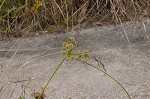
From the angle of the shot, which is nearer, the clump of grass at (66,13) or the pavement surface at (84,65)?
the pavement surface at (84,65)

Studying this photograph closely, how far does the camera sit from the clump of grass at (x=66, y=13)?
3.12 meters

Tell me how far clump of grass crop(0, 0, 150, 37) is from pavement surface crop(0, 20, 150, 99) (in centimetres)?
14

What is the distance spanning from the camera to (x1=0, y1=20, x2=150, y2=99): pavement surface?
210cm

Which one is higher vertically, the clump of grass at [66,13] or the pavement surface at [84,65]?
the clump of grass at [66,13]

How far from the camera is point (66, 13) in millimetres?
3207

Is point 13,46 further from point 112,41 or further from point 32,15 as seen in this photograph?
point 112,41

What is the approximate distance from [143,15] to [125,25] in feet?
0.76

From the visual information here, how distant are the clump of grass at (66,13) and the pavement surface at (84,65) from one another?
143mm

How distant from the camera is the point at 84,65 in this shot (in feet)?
8.01

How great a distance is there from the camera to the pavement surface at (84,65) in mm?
2102

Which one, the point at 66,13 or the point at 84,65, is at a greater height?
the point at 66,13

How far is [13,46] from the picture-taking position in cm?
285

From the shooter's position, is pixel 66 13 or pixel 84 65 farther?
pixel 66 13

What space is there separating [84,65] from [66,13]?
88cm
